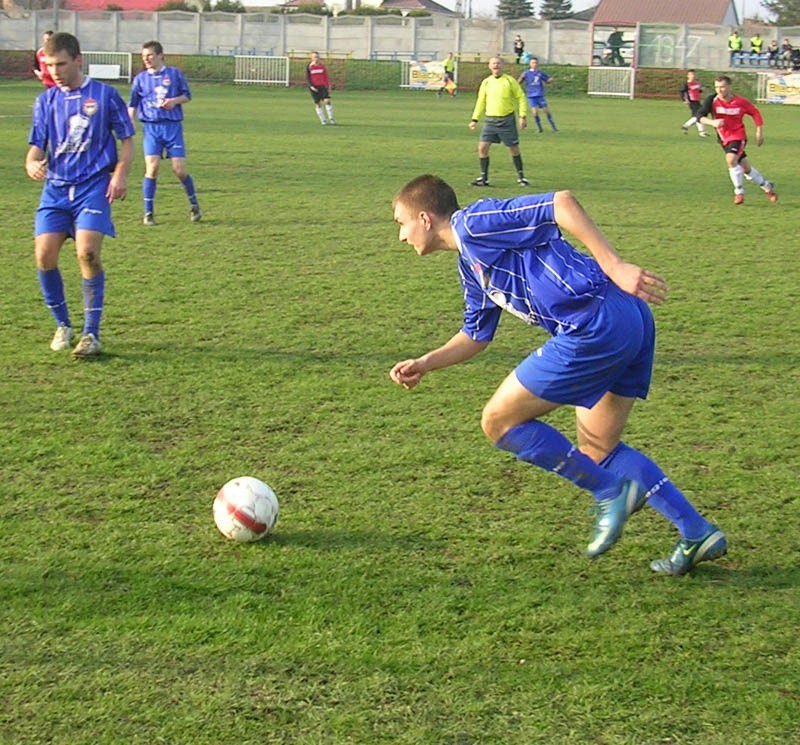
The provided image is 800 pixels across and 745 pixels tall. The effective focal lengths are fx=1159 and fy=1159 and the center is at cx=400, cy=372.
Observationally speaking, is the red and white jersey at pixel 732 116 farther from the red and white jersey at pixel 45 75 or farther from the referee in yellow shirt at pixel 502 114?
the red and white jersey at pixel 45 75

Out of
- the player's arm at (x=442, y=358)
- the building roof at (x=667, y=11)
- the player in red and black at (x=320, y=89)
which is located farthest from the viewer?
the building roof at (x=667, y=11)

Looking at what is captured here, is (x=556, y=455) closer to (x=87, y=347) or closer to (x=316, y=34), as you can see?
(x=87, y=347)

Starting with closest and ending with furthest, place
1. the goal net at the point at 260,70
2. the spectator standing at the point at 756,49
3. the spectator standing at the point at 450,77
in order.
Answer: the spectator standing at the point at 450,77 → the goal net at the point at 260,70 → the spectator standing at the point at 756,49

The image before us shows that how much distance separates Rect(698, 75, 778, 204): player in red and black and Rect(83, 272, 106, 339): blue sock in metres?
10.9

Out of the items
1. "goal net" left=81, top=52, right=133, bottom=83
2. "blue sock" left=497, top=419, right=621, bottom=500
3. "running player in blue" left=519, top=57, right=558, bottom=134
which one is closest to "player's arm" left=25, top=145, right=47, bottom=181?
"blue sock" left=497, top=419, right=621, bottom=500

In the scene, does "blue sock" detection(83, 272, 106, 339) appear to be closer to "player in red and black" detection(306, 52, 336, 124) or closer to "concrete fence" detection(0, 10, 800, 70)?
"player in red and black" detection(306, 52, 336, 124)

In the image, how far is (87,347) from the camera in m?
7.59

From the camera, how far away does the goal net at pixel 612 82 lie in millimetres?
51031

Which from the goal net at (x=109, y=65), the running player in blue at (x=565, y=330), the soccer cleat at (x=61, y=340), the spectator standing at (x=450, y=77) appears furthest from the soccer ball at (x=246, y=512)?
the goal net at (x=109, y=65)

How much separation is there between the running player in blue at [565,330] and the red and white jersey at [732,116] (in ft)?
42.2

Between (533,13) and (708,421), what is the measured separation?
11614 centimetres

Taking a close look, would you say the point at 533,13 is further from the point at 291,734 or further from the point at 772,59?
the point at 291,734

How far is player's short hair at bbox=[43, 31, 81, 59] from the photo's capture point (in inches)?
282

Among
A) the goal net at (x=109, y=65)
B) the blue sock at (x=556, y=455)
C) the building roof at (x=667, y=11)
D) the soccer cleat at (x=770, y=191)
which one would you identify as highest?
the building roof at (x=667, y=11)
